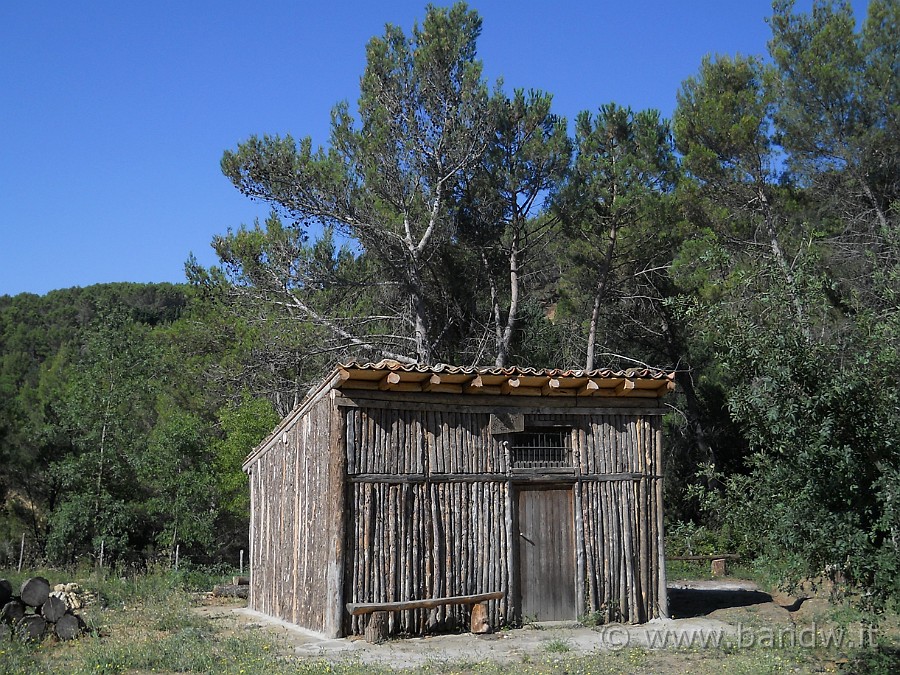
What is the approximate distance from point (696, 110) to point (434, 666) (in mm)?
14881

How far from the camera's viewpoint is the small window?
36.9ft

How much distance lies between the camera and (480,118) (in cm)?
1872

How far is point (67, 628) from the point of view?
9.90m

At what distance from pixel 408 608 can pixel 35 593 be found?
440cm

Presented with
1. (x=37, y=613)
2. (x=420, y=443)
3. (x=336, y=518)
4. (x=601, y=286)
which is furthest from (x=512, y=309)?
(x=37, y=613)

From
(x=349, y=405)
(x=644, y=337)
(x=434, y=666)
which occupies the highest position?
(x=644, y=337)

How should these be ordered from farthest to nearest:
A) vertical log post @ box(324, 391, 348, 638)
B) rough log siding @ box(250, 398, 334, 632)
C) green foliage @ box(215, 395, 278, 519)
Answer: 1. green foliage @ box(215, 395, 278, 519)
2. rough log siding @ box(250, 398, 334, 632)
3. vertical log post @ box(324, 391, 348, 638)

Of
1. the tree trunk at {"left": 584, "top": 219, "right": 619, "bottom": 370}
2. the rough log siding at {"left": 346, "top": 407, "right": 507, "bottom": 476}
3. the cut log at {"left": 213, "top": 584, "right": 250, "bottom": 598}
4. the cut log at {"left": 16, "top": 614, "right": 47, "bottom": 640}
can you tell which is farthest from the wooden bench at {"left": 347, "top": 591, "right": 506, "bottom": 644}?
the tree trunk at {"left": 584, "top": 219, "right": 619, "bottom": 370}

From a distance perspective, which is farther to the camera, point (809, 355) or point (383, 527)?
point (383, 527)

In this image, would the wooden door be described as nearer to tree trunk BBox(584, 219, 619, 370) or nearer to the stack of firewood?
the stack of firewood

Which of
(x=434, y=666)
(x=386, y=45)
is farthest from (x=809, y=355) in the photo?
(x=386, y=45)

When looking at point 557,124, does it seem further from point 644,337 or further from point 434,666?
point 434,666

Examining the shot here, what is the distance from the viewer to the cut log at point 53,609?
994 cm

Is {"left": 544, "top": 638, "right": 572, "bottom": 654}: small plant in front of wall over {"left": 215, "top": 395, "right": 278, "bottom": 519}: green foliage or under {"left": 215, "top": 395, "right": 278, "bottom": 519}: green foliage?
under
